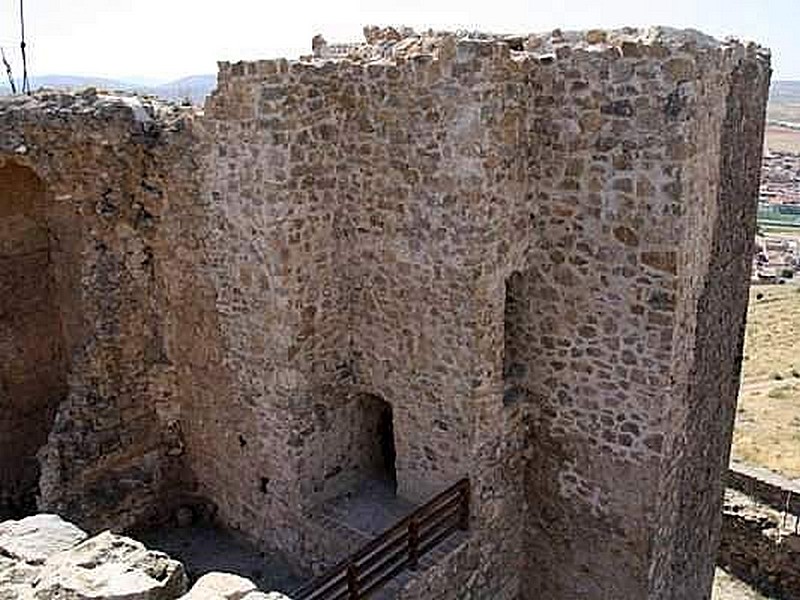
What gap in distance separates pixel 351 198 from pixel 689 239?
116 inches

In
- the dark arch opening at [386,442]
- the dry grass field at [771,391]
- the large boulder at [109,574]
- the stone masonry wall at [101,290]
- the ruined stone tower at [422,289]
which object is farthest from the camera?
the dry grass field at [771,391]

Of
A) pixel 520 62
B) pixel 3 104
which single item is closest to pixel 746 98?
pixel 520 62

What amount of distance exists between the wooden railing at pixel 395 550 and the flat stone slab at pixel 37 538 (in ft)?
8.18

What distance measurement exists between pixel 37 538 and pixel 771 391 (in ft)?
66.2

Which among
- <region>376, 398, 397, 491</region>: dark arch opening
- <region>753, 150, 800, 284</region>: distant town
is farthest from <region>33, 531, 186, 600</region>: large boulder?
<region>753, 150, 800, 284</region>: distant town

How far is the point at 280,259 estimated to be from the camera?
23.4 ft

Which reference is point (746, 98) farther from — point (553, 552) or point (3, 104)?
point (3, 104)

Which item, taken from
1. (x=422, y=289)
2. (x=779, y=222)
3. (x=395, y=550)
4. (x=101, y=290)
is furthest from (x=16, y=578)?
(x=779, y=222)

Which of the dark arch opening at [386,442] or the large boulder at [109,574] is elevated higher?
Result: the large boulder at [109,574]

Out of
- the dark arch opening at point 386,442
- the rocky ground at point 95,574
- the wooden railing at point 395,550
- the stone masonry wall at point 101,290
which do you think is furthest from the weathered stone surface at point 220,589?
the stone masonry wall at point 101,290

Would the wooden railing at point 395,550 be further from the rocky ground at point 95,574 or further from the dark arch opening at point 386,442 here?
the rocky ground at point 95,574

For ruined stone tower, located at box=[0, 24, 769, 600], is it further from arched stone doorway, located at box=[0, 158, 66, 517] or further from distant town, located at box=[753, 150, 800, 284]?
distant town, located at box=[753, 150, 800, 284]

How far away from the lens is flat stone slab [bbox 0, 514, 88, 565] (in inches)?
147

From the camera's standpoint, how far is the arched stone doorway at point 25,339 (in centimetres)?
866
